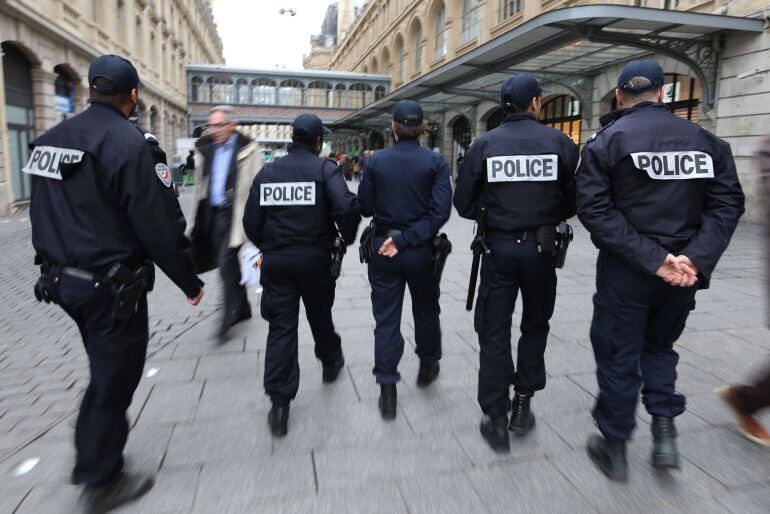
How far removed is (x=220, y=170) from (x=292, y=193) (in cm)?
141

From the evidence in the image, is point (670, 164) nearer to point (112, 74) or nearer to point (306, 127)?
point (306, 127)

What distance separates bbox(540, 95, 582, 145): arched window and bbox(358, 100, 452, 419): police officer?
1427cm

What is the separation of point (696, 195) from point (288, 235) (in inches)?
79.4

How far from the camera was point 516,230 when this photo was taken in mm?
2711

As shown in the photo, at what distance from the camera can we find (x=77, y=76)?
17328 mm

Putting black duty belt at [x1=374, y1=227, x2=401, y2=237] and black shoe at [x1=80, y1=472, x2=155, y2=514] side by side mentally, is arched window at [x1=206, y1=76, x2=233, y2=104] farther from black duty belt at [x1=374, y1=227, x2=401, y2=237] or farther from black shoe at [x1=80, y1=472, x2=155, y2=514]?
black shoe at [x1=80, y1=472, x2=155, y2=514]

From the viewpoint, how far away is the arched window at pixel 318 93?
4552cm

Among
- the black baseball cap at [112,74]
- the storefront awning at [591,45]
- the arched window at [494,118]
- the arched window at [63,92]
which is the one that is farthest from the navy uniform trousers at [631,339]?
the arched window at [494,118]

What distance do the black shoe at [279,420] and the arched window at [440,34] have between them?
29.3 m

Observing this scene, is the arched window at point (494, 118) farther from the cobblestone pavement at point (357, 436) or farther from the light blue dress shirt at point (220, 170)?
the light blue dress shirt at point (220, 170)

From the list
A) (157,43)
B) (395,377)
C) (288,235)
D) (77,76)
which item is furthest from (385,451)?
(157,43)

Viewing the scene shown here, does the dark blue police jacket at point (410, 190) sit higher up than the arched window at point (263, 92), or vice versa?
the arched window at point (263, 92)

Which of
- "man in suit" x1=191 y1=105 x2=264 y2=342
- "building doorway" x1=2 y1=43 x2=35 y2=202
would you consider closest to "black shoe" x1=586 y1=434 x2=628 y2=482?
"man in suit" x1=191 y1=105 x2=264 y2=342

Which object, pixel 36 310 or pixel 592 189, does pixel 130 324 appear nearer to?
pixel 592 189
